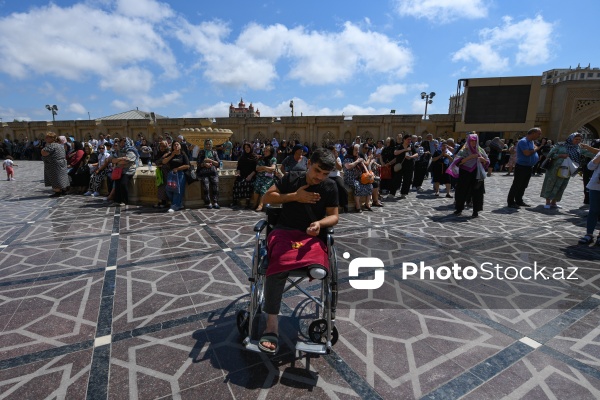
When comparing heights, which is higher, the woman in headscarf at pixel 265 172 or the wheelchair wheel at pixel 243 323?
the woman in headscarf at pixel 265 172

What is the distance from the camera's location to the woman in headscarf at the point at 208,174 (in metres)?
7.46

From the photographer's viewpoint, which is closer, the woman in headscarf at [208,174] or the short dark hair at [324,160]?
the short dark hair at [324,160]

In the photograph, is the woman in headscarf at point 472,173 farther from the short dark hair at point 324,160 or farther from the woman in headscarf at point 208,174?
the woman in headscarf at point 208,174

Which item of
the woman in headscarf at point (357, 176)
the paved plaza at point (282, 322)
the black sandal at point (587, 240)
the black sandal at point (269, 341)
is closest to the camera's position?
the paved plaza at point (282, 322)

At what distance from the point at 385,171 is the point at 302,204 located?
7.42 metres

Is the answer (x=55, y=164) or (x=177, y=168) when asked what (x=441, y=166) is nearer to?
(x=177, y=168)

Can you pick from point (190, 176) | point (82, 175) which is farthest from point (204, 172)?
point (82, 175)

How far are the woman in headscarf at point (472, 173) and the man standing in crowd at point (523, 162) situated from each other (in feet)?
5.20

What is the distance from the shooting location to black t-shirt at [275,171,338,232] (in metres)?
2.64

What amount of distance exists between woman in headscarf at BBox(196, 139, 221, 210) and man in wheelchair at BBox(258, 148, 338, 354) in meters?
5.16

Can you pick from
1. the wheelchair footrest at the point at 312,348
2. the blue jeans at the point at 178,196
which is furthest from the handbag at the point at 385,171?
the wheelchair footrest at the point at 312,348

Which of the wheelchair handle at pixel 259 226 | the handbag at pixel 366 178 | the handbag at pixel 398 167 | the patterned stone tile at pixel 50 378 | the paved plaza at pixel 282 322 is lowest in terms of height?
the patterned stone tile at pixel 50 378

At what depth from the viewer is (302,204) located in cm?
266

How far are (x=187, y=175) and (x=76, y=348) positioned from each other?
5.28 metres
